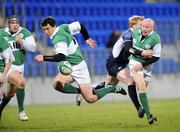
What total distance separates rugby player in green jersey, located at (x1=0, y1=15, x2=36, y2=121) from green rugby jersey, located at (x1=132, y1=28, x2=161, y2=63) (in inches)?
85.5

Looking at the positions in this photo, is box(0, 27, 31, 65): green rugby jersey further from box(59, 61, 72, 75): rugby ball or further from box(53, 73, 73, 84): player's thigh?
box(59, 61, 72, 75): rugby ball

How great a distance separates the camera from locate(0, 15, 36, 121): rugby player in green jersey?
13.8 meters

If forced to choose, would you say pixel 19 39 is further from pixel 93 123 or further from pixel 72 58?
pixel 93 123

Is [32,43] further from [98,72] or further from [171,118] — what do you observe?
[98,72]

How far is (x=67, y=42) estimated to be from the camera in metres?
12.8

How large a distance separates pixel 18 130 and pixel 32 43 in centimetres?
257

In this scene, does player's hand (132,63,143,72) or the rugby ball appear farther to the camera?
player's hand (132,63,143,72)

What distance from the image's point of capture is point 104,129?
11859 millimetres

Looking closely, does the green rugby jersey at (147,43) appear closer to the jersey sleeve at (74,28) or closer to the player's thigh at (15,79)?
the jersey sleeve at (74,28)

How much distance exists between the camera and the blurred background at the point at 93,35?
22906 mm

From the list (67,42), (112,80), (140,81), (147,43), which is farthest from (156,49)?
(112,80)

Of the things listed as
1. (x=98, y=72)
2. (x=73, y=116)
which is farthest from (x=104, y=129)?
(x=98, y=72)

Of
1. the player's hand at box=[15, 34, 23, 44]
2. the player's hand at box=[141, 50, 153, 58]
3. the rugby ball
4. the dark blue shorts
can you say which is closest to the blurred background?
the dark blue shorts

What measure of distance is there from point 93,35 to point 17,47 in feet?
40.1
